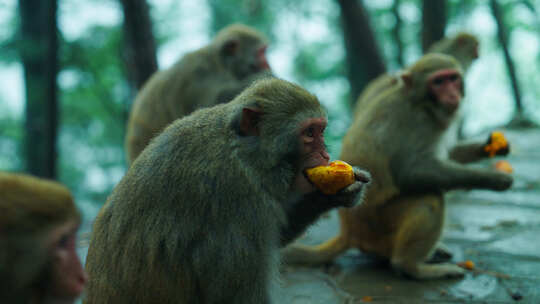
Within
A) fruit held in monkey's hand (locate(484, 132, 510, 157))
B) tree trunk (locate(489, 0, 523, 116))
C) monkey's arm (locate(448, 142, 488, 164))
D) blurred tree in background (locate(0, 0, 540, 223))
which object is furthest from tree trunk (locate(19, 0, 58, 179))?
tree trunk (locate(489, 0, 523, 116))

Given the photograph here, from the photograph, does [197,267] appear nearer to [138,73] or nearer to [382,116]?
[382,116]

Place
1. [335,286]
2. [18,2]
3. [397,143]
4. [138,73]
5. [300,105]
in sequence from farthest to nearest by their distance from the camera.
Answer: [18,2] < [138,73] < [397,143] < [335,286] < [300,105]

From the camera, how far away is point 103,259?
271cm

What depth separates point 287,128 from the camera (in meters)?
2.85

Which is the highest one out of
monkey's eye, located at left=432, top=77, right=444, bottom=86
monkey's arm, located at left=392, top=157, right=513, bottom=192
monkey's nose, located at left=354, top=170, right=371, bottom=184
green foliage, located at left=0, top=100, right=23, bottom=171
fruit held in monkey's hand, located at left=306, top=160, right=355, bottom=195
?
monkey's eye, located at left=432, top=77, right=444, bottom=86

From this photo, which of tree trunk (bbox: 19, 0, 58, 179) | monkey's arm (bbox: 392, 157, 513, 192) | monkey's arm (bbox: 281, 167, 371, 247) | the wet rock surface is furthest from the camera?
tree trunk (bbox: 19, 0, 58, 179)

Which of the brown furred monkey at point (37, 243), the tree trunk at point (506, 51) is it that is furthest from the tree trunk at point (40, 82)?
the tree trunk at point (506, 51)

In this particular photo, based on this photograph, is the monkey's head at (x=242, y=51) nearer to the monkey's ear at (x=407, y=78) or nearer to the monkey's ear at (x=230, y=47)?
the monkey's ear at (x=230, y=47)

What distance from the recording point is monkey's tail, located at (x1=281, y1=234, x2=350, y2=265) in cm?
495

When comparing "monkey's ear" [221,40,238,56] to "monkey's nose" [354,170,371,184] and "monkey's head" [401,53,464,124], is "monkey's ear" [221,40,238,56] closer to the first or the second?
"monkey's head" [401,53,464,124]

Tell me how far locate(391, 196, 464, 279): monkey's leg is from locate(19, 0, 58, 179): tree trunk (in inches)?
294

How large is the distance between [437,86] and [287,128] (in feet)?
8.87

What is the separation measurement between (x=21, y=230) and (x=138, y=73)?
24.8 feet

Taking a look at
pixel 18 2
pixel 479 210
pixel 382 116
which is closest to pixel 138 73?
pixel 382 116
